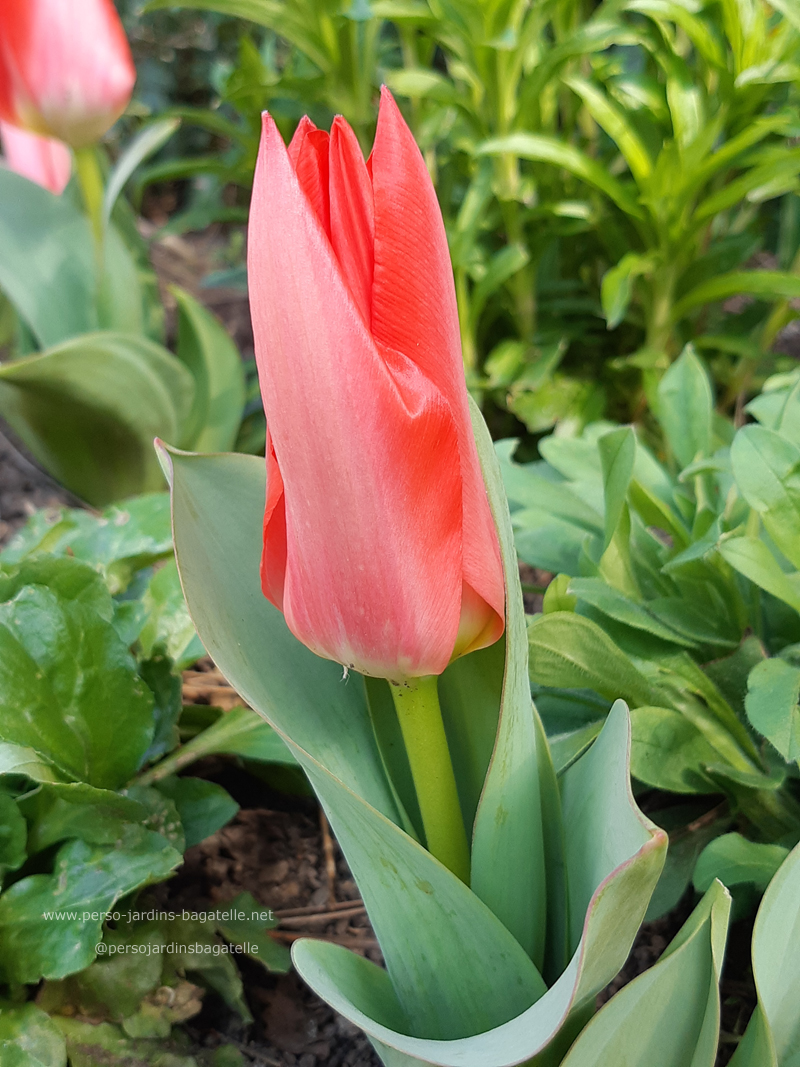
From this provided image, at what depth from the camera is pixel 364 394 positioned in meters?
0.37

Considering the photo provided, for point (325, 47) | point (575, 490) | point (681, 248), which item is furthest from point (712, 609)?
point (325, 47)

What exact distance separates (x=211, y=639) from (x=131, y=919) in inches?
15.8

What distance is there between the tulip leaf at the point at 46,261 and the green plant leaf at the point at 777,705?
123cm

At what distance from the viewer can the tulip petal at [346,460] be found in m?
0.36

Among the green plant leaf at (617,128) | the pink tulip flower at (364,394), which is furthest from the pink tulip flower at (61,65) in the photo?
the pink tulip flower at (364,394)

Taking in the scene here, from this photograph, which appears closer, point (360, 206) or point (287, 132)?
point (360, 206)

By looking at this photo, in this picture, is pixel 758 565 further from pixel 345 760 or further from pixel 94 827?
pixel 94 827

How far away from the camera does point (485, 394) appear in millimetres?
1561

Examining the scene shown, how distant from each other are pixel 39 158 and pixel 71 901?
50.2 inches

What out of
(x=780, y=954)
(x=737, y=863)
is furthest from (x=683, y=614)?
(x=780, y=954)

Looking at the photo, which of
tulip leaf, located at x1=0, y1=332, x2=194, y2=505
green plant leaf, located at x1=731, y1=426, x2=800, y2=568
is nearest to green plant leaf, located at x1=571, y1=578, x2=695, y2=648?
green plant leaf, located at x1=731, y1=426, x2=800, y2=568

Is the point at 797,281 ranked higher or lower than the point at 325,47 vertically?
lower

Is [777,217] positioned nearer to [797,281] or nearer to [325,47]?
[797,281]

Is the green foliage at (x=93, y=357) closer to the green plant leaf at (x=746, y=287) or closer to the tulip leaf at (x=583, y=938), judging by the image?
the green plant leaf at (x=746, y=287)
